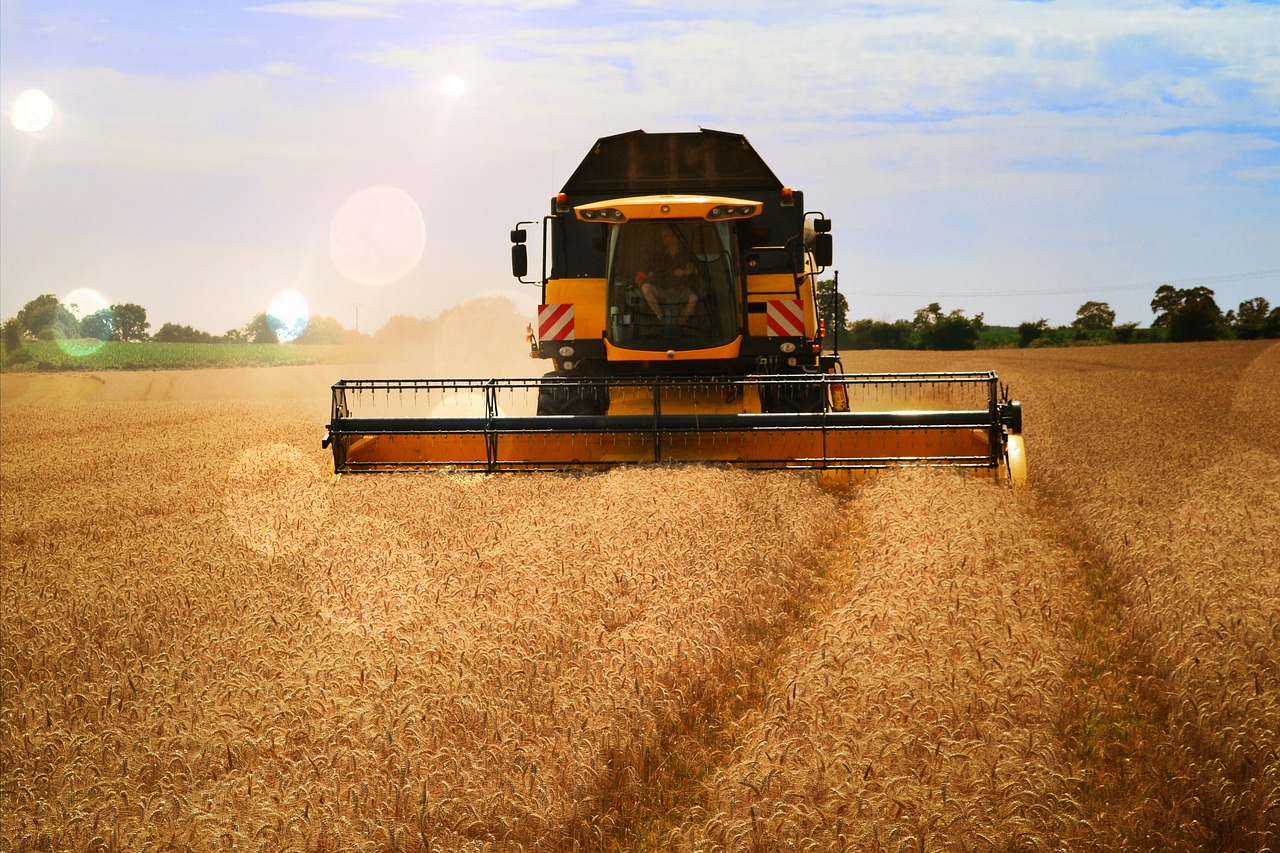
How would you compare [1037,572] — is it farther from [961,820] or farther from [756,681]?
A: [961,820]

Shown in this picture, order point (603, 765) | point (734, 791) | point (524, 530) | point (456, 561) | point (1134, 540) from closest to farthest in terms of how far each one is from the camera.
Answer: point (734, 791), point (603, 765), point (456, 561), point (524, 530), point (1134, 540)

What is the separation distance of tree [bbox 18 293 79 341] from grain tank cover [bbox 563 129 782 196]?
179 ft

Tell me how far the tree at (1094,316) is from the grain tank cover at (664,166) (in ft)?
175

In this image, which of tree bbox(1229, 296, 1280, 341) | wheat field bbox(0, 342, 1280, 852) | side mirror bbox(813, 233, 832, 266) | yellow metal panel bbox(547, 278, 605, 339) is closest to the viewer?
wheat field bbox(0, 342, 1280, 852)

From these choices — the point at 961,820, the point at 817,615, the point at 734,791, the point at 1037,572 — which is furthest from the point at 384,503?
the point at 961,820

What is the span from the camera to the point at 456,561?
6879 mm

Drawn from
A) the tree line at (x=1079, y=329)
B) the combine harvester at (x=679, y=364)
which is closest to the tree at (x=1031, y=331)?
the tree line at (x=1079, y=329)

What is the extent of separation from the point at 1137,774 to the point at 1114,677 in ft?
3.95

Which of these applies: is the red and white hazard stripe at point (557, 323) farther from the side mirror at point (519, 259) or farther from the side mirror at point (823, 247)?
the side mirror at point (823, 247)

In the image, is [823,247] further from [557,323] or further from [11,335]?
[11,335]

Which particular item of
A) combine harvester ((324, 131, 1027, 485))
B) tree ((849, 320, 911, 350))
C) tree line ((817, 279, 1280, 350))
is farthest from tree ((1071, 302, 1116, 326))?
combine harvester ((324, 131, 1027, 485))

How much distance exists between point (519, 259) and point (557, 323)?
77 cm

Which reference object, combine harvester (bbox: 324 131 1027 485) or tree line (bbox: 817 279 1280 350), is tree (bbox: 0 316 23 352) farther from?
combine harvester (bbox: 324 131 1027 485)

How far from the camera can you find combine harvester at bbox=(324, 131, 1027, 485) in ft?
32.1
